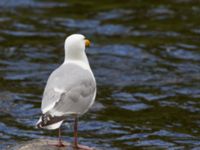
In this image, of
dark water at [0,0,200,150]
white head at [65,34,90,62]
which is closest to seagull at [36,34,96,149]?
white head at [65,34,90,62]

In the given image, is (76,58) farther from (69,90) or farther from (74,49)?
(69,90)

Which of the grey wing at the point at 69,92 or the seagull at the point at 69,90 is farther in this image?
the grey wing at the point at 69,92

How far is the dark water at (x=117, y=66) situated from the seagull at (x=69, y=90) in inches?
69.7

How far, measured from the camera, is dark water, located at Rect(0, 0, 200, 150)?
9922 millimetres

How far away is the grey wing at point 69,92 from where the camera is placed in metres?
7.02

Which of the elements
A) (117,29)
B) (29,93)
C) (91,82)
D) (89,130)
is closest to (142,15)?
(117,29)

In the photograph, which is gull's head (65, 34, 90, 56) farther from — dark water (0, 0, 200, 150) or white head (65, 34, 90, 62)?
dark water (0, 0, 200, 150)

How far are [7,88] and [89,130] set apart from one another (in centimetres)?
196

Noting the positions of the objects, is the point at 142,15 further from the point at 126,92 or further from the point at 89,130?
the point at 89,130

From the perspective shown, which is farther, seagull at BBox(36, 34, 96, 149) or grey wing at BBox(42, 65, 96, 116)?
grey wing at BBox(42, 65, 96, 116)

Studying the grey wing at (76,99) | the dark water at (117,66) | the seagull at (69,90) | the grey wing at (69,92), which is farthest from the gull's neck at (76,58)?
the dark water at (117,66)

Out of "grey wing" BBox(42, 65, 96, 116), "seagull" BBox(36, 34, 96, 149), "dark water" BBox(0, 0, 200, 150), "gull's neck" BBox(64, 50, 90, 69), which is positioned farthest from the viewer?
"dark water" BBox(0, 0, 200, 150)

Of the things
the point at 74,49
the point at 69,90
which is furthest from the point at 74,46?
the point at 69,90

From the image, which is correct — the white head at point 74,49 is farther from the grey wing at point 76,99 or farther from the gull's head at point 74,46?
the grey wing at point 76,99
